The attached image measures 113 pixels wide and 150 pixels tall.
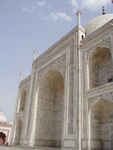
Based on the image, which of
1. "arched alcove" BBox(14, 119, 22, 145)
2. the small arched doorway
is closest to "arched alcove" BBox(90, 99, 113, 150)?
"arched alcove" BBox(14, 119, 22, 145)

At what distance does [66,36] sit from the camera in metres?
10.3

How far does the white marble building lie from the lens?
7250 millimetres

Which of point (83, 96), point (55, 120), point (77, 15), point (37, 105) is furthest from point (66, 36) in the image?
point (55, 120)

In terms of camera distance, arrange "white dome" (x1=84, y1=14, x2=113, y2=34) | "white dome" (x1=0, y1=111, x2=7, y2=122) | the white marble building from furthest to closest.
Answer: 1. "white dome" (x1=0, y1=111, x2=7, y2=122)
2. "white dome" (x1=84, y1=14, x2=113, y2=34)
3. the white marble building

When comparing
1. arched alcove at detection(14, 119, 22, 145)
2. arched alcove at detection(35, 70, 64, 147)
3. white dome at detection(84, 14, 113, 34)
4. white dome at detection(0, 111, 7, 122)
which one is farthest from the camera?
white dome at detection(0, 111, 7, 122)

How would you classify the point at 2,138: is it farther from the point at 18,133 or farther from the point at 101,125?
the point at 101,125

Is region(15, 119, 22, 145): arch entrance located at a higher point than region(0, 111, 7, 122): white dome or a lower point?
lower

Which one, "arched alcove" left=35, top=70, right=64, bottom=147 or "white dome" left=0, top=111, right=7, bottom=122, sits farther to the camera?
"white dome" left=0, top=111, right=7, bottom=122

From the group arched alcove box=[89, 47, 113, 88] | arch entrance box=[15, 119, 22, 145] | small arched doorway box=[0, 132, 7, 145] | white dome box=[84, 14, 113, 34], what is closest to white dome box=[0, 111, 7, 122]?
small arched doorway box=[0, 132, 7, 145]

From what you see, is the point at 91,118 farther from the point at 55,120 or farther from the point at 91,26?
the point at 91,26

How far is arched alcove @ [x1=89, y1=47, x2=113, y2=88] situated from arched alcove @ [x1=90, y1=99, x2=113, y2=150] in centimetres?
115

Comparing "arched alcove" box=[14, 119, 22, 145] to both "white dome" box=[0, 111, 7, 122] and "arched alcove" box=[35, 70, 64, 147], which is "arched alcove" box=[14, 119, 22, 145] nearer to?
"arched alcove" box=[35, 70, 64, 147]

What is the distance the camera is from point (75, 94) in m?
8.23

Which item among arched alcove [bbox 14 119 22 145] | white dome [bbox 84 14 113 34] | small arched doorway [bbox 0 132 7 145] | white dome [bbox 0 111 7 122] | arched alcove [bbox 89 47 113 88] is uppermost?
white dome [bbox 84 14 113 34]
